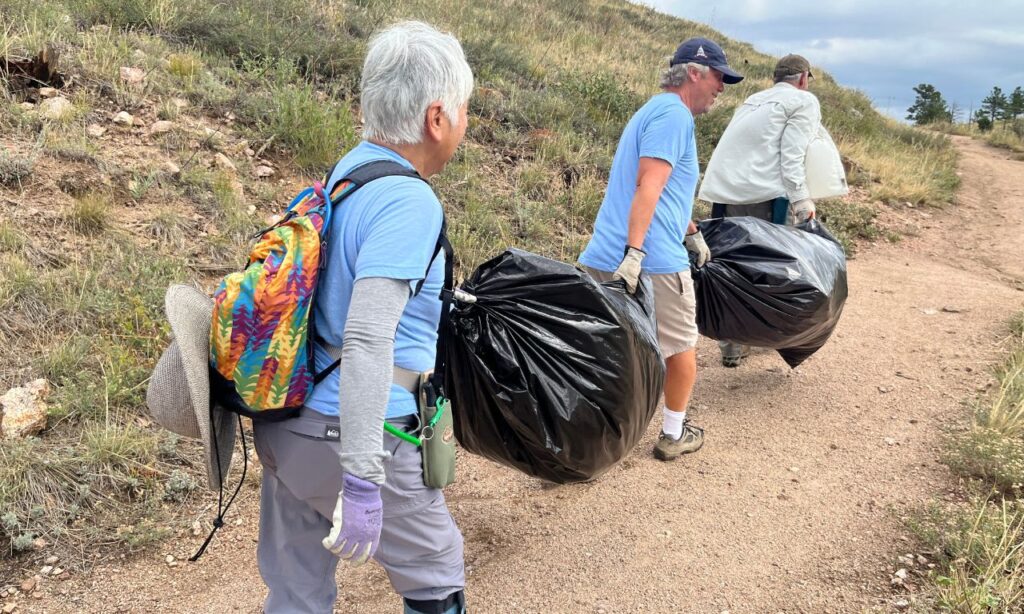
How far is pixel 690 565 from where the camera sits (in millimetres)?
2840

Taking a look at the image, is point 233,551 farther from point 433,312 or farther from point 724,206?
point 724,206

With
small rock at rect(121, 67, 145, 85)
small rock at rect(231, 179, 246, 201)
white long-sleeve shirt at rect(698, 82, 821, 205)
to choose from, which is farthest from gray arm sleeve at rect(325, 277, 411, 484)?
small rock at rect(121, 67, 145, 85)

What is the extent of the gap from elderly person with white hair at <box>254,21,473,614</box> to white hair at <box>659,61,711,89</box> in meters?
1.72

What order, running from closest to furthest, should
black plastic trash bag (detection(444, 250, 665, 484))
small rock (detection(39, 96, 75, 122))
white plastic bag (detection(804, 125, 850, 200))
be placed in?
black plastic trash bag (detection(444, 250, 665, 484))
white plastic bag (detection(804, 125, 850, 200))
small rock (detection(39, 96, 75, 122))

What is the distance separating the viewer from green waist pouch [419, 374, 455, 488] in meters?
1.72

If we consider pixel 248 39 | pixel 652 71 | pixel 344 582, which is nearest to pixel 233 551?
pixel 344 582

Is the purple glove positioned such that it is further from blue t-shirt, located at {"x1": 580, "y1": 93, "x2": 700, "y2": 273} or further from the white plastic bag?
the white plastic bag

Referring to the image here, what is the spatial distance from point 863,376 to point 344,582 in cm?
332

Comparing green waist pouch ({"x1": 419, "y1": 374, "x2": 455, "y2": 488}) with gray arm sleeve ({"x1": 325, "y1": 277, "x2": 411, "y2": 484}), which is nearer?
gray arm sleeve ({"x1": 325, "y1": 277, "x2": 411, "y2": 484})

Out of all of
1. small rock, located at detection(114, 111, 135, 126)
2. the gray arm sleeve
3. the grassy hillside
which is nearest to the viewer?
the gray arm sleeve

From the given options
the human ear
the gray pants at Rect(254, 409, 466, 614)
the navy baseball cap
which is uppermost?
the navy baseball cap

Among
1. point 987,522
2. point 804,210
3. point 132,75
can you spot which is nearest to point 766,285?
point 804,210

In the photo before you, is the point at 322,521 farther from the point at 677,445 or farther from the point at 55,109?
the point at 55,109

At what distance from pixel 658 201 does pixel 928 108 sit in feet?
72.8
